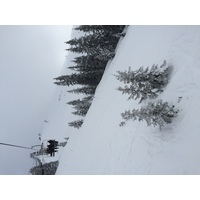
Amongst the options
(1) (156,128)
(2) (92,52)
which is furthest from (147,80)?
(2) (92,52)

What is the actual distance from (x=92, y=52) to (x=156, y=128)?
11930 millimetres

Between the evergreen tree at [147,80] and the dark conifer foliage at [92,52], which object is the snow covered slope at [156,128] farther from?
the dark conifer foliage at [92,52]

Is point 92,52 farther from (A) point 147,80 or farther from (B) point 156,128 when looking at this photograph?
(B) point 156,128

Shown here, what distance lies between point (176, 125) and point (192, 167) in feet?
4.61

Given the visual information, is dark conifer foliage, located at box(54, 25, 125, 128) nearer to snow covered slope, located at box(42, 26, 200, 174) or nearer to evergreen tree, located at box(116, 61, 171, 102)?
snow covered slope, located at box(42, 26, 200, 174)

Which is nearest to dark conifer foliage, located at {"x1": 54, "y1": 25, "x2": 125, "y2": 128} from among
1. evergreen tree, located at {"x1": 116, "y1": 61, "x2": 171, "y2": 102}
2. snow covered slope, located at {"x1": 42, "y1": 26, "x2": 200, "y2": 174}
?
snow covered slope, located at {"x1": 42, "y1": 26, "x2": 200, "y2": 174}

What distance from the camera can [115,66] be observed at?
16.3m

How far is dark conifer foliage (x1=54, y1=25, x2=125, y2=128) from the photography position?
17484 millimetres

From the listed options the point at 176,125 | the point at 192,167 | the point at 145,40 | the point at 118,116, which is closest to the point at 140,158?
the point at 176,125

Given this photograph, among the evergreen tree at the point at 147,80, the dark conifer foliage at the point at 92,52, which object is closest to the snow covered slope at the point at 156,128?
the evergreen tree at the point at 147,80

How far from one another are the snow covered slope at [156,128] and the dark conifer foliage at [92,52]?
A: 12.3ft

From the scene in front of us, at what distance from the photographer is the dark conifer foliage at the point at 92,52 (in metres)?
17.5

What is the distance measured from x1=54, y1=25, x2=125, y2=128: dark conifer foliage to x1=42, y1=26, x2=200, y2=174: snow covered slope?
3.75 metres

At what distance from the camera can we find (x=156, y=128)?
7402mm
